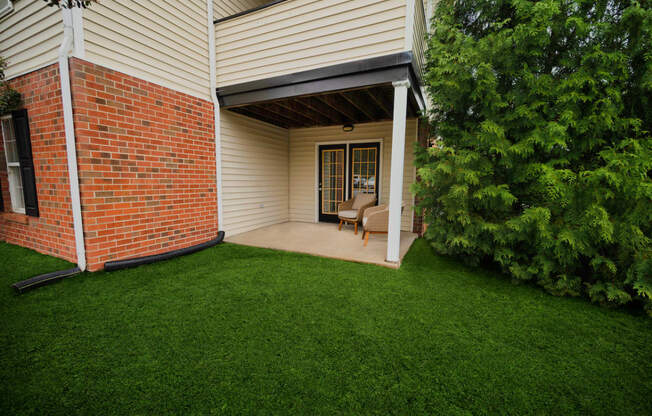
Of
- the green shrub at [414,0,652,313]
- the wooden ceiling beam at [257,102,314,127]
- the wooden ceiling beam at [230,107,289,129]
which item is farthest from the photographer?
the wooden ceiling beam at [230,107,289,129]

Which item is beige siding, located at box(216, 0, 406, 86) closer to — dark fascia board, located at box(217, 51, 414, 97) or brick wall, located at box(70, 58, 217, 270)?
dark fascia board, located at box(217, 51, 414, 97)

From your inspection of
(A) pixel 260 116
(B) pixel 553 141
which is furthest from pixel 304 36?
(B) pixel 553 141

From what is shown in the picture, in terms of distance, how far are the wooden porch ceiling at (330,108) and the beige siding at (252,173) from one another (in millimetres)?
Result: 303

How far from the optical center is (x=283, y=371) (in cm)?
156

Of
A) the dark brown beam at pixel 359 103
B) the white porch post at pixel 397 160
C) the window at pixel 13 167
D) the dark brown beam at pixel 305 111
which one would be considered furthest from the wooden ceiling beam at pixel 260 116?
the window at pixel 13 167

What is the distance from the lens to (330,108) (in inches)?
193

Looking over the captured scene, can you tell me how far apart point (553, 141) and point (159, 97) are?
4803 millimetres

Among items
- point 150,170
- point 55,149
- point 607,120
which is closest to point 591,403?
point 607,120

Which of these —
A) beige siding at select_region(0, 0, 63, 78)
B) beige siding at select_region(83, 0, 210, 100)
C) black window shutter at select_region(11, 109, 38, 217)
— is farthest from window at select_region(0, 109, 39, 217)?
beige siding at select_region(83, 0, 210, 100)

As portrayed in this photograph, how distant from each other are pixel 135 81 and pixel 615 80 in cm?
531

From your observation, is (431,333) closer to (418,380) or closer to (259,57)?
(418,380)

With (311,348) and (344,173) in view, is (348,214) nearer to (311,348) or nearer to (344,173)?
(344,173)

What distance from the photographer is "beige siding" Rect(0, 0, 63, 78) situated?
292cm

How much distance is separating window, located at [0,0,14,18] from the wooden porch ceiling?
281 centimetres
